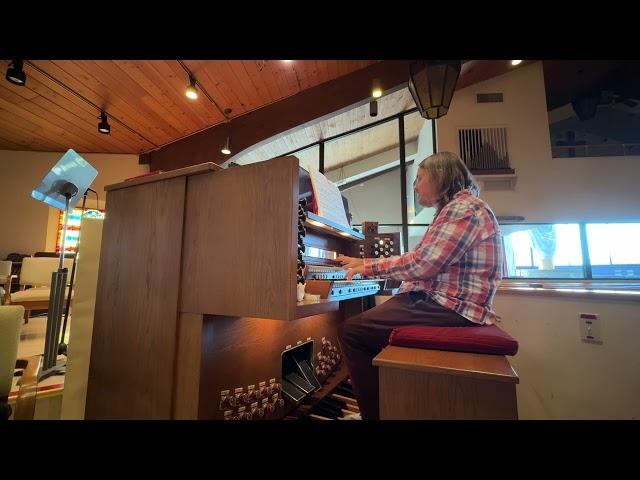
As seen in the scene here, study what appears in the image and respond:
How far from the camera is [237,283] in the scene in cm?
112

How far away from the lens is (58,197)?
90.7 inches

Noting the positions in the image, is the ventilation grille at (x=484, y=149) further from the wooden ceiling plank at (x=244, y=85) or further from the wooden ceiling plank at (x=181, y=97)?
the wooden ceiling plank at (x=181, y=97)

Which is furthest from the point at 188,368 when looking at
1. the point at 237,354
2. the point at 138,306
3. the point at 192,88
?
the point at 192,88

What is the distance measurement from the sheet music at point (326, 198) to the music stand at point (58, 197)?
161cm

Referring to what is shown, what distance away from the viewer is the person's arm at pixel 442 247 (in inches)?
47.3

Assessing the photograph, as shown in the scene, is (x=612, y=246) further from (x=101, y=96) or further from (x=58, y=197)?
(x=101, y=96)

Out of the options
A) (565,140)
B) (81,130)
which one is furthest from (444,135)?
(81,130)

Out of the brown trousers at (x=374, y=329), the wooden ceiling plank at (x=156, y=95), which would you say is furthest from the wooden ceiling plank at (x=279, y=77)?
the brown trousers at (x=374, y=329)

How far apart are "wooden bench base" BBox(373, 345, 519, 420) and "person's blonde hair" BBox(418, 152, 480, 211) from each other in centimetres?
76

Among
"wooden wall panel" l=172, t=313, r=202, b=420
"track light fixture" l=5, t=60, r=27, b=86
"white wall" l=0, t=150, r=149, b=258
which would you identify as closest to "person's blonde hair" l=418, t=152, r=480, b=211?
"wooden wall panel" l=172, t=313, r=202, b=420
